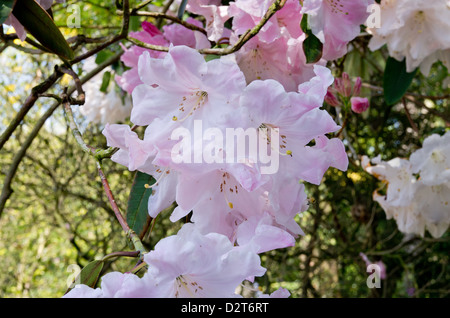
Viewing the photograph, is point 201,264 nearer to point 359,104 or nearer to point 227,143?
point 227,143

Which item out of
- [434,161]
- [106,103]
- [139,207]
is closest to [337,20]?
[139,207]

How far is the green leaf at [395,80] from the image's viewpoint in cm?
116

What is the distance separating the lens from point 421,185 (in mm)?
1213

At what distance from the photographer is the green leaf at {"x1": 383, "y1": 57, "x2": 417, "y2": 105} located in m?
1.16

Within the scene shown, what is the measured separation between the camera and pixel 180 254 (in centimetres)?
44

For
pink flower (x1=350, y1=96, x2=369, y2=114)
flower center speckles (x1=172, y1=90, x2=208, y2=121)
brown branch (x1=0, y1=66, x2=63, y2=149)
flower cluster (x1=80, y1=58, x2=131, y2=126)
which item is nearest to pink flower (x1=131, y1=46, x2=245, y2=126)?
flower center speckles (x1=172, y1=90, x2=208, y2=121)

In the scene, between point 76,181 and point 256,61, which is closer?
point 256,61

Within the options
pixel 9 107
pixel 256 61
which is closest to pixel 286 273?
pixel 9 107

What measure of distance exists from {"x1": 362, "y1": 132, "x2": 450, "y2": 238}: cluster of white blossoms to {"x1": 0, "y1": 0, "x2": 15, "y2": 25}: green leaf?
94 centimetres

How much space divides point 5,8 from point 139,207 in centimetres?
32

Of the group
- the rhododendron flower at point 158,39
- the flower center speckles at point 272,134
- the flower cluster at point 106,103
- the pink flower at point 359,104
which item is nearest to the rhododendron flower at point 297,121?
the flower center speckles at point 272,134

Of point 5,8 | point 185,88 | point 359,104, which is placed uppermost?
point 359,104

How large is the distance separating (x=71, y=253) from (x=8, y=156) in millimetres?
986

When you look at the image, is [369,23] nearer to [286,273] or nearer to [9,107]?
[286,273]
